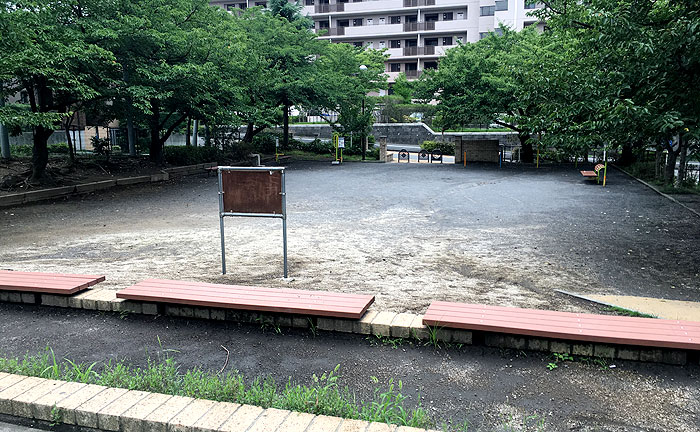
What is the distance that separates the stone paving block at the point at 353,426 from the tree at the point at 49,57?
1305cm

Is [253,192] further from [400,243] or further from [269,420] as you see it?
[269,420]

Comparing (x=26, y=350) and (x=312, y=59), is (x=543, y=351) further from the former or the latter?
(x=312, y=59)

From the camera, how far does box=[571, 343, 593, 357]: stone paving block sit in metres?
4.36

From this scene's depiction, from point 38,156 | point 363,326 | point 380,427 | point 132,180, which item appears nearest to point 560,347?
point 363,326

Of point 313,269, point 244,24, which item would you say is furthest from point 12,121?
point 244,24

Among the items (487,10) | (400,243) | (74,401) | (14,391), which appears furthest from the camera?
(487,10)

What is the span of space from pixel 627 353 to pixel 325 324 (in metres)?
2.60

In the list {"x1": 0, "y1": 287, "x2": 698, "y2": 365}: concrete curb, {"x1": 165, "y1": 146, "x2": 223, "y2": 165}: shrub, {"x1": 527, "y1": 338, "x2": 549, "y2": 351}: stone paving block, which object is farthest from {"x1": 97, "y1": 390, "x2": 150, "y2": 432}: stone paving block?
{"x1": 165, "y1": 146, "x2": 223, "y2": 165}: shrub

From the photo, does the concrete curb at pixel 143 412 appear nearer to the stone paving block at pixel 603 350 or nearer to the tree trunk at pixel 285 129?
the stone paving block at pixel 603 350

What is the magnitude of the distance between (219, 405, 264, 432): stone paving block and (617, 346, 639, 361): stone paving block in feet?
9.58

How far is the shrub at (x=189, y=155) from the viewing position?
25.5 metres

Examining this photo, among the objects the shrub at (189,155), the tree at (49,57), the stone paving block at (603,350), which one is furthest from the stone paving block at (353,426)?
the shrub at (189,155)

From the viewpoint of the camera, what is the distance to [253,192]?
23.4ft

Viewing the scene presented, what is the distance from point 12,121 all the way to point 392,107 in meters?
39.1
